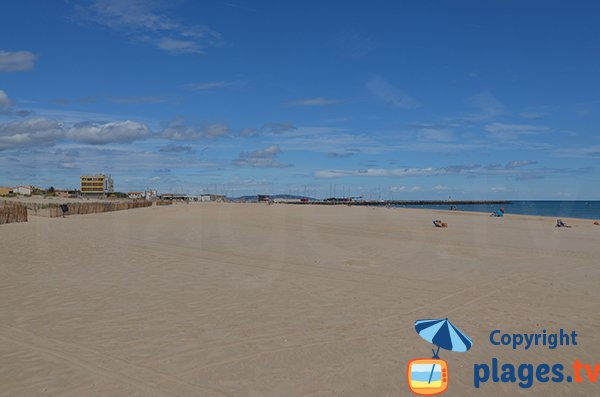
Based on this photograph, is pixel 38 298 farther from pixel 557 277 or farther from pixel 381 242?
pixel 381 242

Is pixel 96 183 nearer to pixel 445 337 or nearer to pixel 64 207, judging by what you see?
pixel 64 207

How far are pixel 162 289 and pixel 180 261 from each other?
4.35m

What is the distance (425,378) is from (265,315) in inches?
164

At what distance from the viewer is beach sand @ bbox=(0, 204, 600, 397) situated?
634 centimetres

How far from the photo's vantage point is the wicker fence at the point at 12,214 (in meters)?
27.8

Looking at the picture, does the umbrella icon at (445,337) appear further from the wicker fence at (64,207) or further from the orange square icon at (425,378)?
the wicker fence at (64,207)

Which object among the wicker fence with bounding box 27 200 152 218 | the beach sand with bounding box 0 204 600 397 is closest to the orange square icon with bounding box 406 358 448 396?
the beach sand with bounding box 0 204 600 397

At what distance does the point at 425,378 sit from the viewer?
595cm

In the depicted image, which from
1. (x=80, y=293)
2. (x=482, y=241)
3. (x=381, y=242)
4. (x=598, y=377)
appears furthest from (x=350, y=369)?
(x=482, y=241)

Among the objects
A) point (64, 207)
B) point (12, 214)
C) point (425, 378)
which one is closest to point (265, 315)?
point (425, 378)

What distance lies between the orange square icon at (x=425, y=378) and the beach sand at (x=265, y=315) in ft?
0.80

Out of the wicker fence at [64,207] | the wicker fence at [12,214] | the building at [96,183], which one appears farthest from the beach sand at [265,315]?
the building at [96,183]

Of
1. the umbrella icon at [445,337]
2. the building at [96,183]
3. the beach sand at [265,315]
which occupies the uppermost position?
the building at [96,183]

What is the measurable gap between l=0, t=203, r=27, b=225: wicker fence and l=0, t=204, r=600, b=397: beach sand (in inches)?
398
